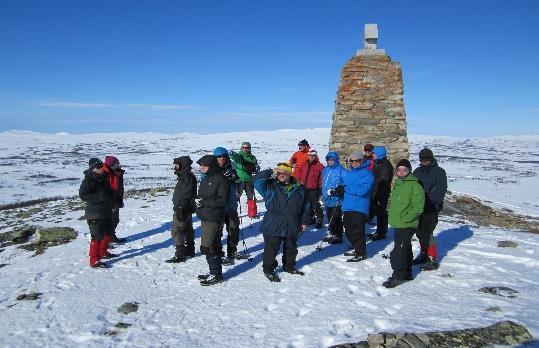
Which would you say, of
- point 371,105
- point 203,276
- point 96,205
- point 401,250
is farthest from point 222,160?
point 371,105

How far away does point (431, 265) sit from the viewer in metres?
6.32

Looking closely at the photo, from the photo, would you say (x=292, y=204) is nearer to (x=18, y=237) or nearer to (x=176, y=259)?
(x=176, y=259)

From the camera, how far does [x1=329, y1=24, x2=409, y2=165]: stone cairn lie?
425 inches

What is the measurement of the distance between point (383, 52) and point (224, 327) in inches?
358

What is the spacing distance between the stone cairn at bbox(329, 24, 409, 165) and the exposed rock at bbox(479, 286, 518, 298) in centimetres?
561

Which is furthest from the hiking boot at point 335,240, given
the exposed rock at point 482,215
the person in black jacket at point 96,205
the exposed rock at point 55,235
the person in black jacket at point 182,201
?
the exposed rock at point 55,235

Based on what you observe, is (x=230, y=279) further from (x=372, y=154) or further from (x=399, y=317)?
(x=372, y=154)

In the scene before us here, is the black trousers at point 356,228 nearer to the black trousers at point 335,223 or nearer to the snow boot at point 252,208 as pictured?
the black trousers at point 335,223

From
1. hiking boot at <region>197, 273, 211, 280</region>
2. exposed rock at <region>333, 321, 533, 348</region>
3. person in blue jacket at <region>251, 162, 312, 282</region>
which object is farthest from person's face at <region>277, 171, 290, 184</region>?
exposed rock at <region>333, 321, 533, 348</region>

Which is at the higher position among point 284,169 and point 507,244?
point 284,169

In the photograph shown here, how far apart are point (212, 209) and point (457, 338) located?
11.7ft

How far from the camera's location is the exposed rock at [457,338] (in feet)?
13.0

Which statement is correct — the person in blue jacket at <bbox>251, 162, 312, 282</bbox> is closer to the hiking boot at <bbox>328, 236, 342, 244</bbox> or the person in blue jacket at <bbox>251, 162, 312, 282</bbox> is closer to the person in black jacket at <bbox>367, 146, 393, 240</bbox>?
the hiking boot at <bbox>328, 236, 342, 244</bbox>

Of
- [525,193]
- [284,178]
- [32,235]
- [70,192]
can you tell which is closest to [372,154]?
[284,178]
